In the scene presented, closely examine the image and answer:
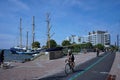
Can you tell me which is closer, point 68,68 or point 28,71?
point 68,68

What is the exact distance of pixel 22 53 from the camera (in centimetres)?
9931

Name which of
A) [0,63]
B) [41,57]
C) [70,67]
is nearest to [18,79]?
[70,67]

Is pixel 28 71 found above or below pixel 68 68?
below

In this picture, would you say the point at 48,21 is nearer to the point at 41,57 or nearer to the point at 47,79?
the point at 41,57

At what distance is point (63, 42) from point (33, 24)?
26.9 meters

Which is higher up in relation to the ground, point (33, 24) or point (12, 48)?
point (33, 24)

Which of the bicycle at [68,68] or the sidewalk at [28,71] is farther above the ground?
the bicycle at [68,68]

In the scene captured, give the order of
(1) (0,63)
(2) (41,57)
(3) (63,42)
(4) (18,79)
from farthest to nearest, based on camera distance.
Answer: (3) (63,42)
(2) (41,57)
(1) (0,63)
(4) (18,79)

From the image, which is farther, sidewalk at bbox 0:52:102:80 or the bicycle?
the bicycle

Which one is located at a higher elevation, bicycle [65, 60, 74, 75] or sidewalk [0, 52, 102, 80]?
bicycle [65, 60, 74, 75]

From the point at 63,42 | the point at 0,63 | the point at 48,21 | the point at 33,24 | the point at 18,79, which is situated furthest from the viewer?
the point at 63,42

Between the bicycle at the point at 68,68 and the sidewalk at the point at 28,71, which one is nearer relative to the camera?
the sidewalk at the point at 28,71

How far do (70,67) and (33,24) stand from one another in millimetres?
69075

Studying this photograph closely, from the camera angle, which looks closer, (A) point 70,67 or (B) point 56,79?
(B) point 56,79
